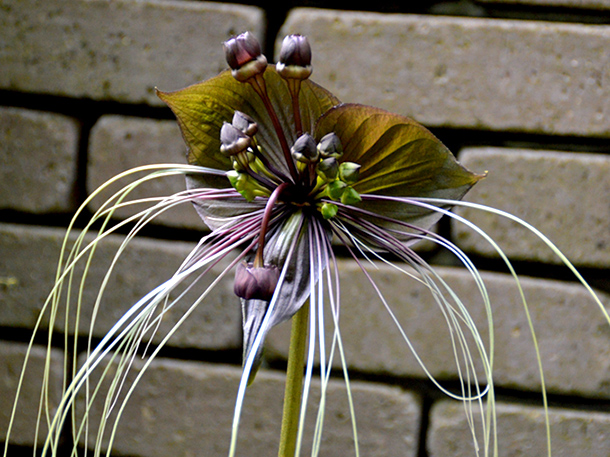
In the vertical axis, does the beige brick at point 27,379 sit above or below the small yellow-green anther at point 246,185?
below

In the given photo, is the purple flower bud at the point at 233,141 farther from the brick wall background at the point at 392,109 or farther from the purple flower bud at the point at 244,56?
the brick wall background at the point at 392,109

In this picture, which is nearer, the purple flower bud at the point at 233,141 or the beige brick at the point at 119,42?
the purple flower bud at the point at 233,141

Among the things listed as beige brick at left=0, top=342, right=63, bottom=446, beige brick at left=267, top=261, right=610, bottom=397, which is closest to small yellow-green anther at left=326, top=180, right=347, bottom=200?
beige brick at left=267, top=261, right=610, bottom=397

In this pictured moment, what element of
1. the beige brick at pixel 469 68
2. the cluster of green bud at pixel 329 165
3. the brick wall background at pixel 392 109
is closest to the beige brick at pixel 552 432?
the brick wall background at pixel 392 109

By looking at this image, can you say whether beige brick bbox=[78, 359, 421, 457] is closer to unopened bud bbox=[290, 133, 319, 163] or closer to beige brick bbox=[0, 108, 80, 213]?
beige brick bbox=[0, 108, 80, 213]

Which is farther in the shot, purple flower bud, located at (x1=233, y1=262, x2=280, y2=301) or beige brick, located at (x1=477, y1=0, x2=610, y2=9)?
beige brick, located at (x1=477, y1=0, x2=610, y2=9)

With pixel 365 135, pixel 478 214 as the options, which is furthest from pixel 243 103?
pixel 478 214
